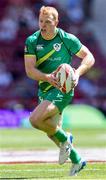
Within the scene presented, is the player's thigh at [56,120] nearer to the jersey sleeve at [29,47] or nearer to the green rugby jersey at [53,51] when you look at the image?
the green rugby jersey at [53,51]

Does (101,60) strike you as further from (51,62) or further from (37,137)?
(51,62)

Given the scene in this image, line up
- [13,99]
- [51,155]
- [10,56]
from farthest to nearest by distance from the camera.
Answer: [10,56], [13,99], [51,155]

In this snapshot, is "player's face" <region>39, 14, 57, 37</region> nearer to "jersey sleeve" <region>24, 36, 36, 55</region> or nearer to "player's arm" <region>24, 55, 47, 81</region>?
"jersey sleeve" <region>24, 36, 36, 55</region>

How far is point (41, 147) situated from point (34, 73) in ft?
23.5

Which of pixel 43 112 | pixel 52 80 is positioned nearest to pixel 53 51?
pixel 52 80

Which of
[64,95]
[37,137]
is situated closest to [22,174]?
[64,95]

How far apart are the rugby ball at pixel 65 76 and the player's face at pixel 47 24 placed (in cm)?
56

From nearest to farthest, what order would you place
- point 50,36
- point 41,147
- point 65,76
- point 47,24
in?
point 65,76 → point 47,24 → point 50,36 → point 41,147

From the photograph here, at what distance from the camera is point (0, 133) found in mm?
23625

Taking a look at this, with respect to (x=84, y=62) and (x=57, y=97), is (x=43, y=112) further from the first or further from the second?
(x=84, y=62)

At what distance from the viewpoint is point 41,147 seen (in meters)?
18.1

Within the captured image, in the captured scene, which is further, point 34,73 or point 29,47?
point 29,47

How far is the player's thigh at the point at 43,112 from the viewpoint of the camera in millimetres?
11070

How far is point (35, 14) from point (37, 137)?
932 centimetres
